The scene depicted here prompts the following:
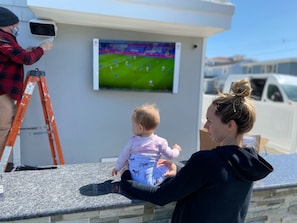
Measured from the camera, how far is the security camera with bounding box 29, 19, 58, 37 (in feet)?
8.61

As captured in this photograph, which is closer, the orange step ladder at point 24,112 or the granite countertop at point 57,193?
the granite countertop at point 57,193

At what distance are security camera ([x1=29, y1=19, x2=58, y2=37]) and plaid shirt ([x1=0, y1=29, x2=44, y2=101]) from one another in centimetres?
49

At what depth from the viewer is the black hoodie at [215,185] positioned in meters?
1.03

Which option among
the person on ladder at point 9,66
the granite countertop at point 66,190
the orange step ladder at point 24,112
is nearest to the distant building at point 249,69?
the orange step ladder at point 24,112

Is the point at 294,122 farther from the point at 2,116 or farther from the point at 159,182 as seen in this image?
the point at 2,116

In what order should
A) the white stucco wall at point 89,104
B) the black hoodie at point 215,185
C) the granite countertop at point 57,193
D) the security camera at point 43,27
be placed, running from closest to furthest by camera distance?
1. the black hoodie at point 215,185
2. the granite countertop at point 57,193
3. the security camera at point 43,27
4. the white stucco wall at point 89,104

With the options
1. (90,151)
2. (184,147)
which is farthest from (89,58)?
(184,147)

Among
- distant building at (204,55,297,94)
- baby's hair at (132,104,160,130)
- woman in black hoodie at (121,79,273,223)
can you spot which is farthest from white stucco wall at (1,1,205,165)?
distant building at (204,55,297,94)

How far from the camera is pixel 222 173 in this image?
103 cm

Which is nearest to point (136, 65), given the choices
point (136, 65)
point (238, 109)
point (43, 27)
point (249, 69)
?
point (136, 65)

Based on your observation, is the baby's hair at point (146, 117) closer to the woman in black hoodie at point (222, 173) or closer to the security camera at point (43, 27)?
the woman in black hoodie at point (222, 173)

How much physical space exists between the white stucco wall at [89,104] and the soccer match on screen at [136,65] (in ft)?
0.45

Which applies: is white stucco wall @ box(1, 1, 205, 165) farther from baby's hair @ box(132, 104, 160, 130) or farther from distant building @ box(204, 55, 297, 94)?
distant building @ box(204, 55, 297, 94)

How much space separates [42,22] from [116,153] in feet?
5.83
